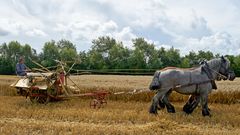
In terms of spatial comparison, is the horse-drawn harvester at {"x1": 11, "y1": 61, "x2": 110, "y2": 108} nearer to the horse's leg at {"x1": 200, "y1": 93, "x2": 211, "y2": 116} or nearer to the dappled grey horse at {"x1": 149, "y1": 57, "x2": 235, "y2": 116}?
the dappled grey horse at {"x1": 149, "y1": 57, "x2": 235, "y2": 116}

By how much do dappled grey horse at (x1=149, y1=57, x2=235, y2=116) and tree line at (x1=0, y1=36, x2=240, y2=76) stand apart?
35.3m

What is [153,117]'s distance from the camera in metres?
13.2

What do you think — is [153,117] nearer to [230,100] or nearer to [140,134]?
[140,134]

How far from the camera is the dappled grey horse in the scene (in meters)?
14.7

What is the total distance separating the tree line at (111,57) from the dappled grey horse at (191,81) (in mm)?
35298

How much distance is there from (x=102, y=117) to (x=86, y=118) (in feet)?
1.75

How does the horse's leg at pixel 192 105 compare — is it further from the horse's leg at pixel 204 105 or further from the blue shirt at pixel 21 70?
the blue shirt at pixel 21 70

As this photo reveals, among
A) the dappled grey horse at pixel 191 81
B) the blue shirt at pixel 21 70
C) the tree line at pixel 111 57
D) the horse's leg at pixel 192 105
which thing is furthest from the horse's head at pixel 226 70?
the tree line at pixel 111 57

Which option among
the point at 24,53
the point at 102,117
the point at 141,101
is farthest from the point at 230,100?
the point at 24,53

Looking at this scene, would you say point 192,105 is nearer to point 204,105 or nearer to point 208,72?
point 204,105

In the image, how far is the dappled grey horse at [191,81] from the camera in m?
14.7

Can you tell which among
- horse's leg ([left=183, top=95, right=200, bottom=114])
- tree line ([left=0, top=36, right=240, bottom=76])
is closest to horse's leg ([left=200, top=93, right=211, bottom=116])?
horse's leg ([left=183, top=95, right=200, bottom=114])

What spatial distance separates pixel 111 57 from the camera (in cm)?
6500

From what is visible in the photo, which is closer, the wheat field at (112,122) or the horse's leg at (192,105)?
the wheat field at (112,122)
